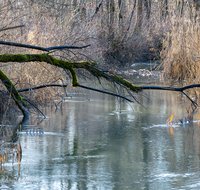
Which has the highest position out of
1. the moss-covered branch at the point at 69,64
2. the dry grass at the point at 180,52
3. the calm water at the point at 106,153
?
the dry grass at the point at 180,52

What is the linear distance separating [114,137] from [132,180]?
6.90 feet

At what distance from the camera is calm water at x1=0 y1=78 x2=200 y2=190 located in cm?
398

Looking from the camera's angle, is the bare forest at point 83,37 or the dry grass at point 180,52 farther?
the dry grass at point 180,52

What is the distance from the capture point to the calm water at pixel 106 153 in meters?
3.98

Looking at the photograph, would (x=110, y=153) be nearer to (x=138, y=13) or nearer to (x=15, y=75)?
(x=15, y=75)

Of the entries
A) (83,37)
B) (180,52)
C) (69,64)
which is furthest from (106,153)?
(180,52)

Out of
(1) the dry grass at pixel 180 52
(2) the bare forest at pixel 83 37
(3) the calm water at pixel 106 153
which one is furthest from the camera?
(1) the dry grass at pixel 180 52

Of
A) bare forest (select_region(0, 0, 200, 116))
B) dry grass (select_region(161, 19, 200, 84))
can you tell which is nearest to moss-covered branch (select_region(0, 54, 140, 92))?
bare forest (select_region(0, 0, 200, 116))

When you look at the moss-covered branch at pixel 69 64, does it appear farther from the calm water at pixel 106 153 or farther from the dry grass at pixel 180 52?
the dry grass at pixel 180 52

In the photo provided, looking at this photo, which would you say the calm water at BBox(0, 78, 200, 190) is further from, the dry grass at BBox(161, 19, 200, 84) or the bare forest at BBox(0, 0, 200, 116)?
the dry grass at BBox(161, 19, 200, 84)

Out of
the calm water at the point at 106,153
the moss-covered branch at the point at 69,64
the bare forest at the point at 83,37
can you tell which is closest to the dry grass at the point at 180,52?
the bare forest at the point at 83,37

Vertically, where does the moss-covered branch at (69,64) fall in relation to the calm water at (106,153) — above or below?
above

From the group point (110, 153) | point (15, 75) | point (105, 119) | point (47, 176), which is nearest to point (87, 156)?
point (110, 153)

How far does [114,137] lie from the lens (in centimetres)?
612
